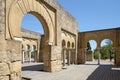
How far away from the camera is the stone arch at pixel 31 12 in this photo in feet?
19.8

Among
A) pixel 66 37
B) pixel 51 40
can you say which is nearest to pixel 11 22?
pixel 51 40

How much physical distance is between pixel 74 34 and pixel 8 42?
11177 mm

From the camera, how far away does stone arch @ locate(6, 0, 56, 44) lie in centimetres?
604

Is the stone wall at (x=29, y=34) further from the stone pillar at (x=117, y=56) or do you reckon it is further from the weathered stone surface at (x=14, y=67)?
the weathered stone surface at (x=14, y=67)

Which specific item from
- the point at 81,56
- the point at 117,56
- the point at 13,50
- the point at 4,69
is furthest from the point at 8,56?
the point at 81,56

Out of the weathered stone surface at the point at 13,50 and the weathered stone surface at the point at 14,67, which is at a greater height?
the weathered stone surface at the point at 13,50

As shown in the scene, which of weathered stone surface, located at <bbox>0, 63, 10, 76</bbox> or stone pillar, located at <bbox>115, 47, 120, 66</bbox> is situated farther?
stone pillar, located at <bbox>115, 47, 120, 66</bbox>

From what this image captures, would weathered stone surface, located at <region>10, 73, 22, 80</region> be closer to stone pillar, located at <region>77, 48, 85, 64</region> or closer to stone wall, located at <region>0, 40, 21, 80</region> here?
stone wall, located at <region>0, 40, 21, 80</region>

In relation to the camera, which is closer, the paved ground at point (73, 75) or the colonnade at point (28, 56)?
the paved ground at point (73, 75)

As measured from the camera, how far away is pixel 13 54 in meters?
6.04

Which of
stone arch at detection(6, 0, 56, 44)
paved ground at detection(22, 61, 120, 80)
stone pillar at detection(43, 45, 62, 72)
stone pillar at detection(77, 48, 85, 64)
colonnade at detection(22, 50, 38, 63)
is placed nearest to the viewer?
stone arch at detection(6, 0, 56, 44)

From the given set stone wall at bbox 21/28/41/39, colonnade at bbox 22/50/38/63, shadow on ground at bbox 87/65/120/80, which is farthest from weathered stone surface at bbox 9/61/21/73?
colonnade at bbox 22/50/38/63

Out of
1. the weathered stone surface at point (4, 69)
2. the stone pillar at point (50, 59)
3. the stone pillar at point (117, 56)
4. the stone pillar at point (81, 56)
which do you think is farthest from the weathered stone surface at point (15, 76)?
the stone pillar at point (81, 56)

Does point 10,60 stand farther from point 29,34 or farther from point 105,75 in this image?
point 29,34
